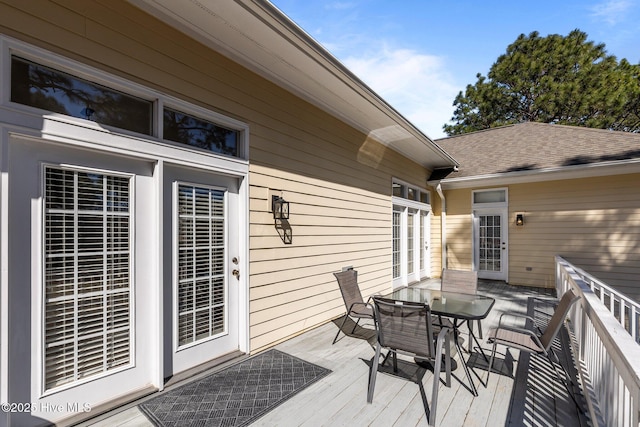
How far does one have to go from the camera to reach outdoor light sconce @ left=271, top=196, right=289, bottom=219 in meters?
3.59

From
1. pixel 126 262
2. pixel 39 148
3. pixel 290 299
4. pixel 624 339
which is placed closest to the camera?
pixel 624 339

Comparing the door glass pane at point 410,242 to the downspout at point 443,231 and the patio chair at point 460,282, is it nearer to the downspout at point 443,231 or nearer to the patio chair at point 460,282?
the downspout at point 443,231

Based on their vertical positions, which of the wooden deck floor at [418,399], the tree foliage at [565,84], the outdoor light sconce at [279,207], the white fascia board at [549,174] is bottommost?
the wooden deck floor at [418,399]

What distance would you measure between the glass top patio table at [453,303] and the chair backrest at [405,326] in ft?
1.68

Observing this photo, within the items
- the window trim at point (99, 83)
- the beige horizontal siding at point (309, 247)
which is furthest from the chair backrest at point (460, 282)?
the window trim at point (99, 83)

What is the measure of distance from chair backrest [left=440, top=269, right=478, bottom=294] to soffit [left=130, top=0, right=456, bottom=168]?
2456mm

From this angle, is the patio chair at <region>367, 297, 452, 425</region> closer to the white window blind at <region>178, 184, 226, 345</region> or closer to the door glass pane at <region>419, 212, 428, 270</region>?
the white window blind at <region>178, 184, 226, 345</region>

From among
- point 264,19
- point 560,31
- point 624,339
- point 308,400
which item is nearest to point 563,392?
point 624,339

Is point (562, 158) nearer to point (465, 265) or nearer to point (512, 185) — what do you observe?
point (512, 185)

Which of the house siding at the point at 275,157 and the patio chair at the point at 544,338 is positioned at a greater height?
the house siding at the point at 275,157

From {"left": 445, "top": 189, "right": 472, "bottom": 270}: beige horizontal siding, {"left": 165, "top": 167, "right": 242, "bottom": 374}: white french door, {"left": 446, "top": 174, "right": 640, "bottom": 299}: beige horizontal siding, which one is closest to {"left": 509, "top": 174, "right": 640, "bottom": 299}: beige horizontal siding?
{"left": 446, "top": 174, "right": 640, "bottom": 299}: beige horizontal siding

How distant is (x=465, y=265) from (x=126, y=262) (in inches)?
313

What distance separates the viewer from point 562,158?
264 inches

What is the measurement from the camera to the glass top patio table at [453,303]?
8.83ft
